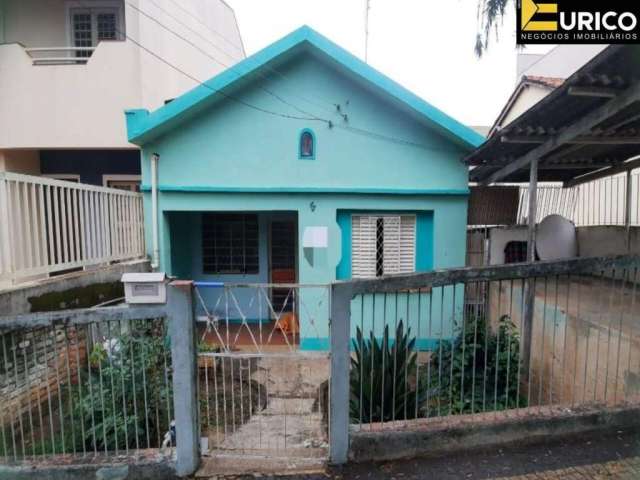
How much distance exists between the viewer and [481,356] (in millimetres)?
4441

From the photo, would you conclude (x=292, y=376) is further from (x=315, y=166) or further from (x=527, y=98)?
(x=527, y=98)

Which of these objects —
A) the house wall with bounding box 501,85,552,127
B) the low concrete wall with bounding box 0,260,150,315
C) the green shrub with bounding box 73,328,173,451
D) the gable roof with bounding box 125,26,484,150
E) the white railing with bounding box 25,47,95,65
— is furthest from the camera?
the house wall with bounding box 501,85,552,127

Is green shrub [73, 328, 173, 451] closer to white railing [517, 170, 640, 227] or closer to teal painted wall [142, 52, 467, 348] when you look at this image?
teal painted wall [142, 52, 467, 348]

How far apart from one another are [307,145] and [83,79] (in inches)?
198

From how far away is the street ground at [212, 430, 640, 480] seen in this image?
2.59 meters

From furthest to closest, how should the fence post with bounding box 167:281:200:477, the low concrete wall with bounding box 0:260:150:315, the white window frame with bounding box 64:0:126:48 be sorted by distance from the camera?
the white window frame with bounding box 64:0:126:48, the low concrete wall with bounding box 0:260:150:315, the fence post with bounding box 167:281:200:477

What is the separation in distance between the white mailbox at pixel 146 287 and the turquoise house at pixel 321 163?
11.1 ft

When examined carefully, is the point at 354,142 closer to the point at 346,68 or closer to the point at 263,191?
the point at 346,68

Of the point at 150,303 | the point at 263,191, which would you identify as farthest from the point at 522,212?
the point at 150,303

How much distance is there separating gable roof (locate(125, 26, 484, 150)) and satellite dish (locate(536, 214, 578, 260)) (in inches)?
113

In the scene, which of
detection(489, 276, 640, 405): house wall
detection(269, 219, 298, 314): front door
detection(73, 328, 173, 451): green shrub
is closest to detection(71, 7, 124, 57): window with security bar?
detection(269, 219, 298, 314): front door

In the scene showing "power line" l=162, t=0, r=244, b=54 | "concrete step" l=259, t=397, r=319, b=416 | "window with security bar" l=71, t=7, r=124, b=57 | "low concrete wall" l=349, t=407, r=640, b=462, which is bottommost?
"concrete step" l=259, t=397, r=319, b=416

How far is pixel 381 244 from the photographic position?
22.8 feet

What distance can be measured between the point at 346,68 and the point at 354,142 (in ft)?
4.05
